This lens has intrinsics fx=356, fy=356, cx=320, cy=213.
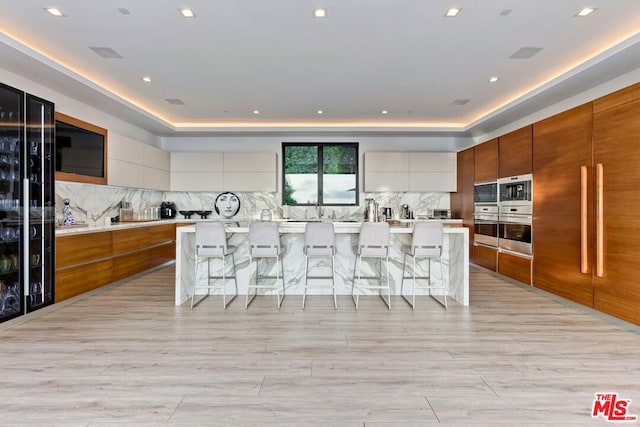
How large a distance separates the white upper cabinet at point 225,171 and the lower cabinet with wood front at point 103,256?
1247mm

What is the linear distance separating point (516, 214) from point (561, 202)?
3.00ft

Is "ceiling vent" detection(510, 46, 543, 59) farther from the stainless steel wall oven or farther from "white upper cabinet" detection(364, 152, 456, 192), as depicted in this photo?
"white upper cabinet" detection(364, 152, 456, 192)

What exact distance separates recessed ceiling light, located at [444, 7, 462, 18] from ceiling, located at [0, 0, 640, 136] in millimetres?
58

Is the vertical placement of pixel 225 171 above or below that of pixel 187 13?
below

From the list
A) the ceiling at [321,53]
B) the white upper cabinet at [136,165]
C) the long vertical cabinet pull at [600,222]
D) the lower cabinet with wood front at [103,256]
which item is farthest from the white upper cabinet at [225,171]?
the long vertical cabinet pull at [600,222]

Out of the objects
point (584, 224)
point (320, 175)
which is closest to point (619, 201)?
point (584, 224)

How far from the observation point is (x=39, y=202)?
3814 millimetres

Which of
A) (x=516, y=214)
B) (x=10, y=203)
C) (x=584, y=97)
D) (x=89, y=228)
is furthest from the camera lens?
(x=516, y=214)

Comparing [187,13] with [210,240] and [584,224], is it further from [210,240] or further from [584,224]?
[584,224]

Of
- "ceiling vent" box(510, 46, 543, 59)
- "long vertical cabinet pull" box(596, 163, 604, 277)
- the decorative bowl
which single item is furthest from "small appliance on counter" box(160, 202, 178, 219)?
"long vertical cabinet pull" box(596, 163, 604, 277)

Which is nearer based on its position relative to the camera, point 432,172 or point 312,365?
point 312,365

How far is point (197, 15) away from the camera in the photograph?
119 inches

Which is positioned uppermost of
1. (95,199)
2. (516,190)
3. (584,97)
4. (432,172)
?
(584,97)

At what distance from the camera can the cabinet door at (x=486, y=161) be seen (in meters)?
5.80
